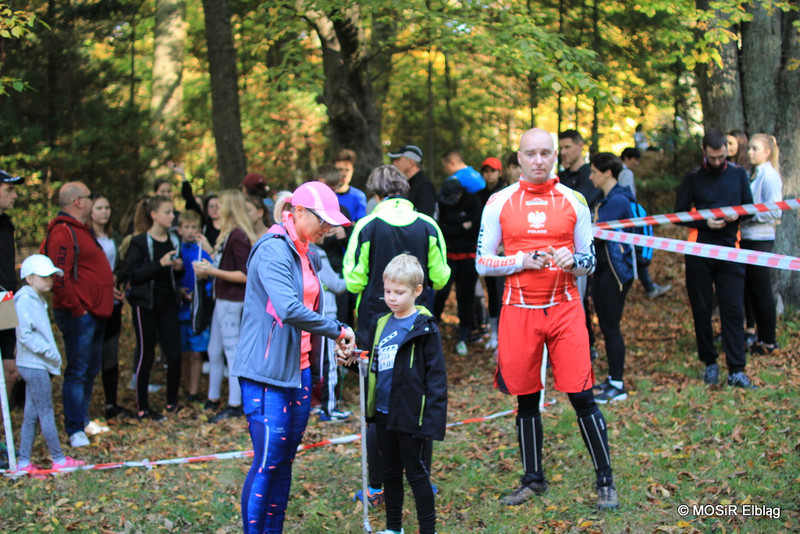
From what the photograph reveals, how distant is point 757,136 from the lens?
7773 mm

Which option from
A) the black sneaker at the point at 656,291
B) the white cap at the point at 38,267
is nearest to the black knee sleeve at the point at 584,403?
the white cap at the point at 38,267

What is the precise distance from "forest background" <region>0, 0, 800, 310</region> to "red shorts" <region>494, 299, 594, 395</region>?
4.60 m

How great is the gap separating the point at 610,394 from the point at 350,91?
20.6ft

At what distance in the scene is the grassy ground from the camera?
4.95m

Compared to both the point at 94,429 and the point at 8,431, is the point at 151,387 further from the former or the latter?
the point at 8,431

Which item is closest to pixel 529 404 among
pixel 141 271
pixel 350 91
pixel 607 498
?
pixel 607 498

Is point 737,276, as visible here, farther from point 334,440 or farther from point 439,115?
point 439,115

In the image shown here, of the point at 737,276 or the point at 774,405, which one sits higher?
the point at 737,276

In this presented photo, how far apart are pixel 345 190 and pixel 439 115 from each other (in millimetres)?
11183

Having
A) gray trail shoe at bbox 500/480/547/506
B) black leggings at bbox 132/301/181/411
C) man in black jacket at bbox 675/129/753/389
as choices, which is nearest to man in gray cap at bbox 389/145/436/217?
man in black jacket at bbox 675/129/753/389

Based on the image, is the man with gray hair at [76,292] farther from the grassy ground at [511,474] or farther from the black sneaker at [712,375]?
the black sneaker at [712,375]

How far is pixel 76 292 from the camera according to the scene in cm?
684

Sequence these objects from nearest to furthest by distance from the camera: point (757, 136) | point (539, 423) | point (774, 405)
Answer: point (539, 423), point (774, 405), point (757, 136)

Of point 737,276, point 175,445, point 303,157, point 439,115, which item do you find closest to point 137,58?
point 303,157
